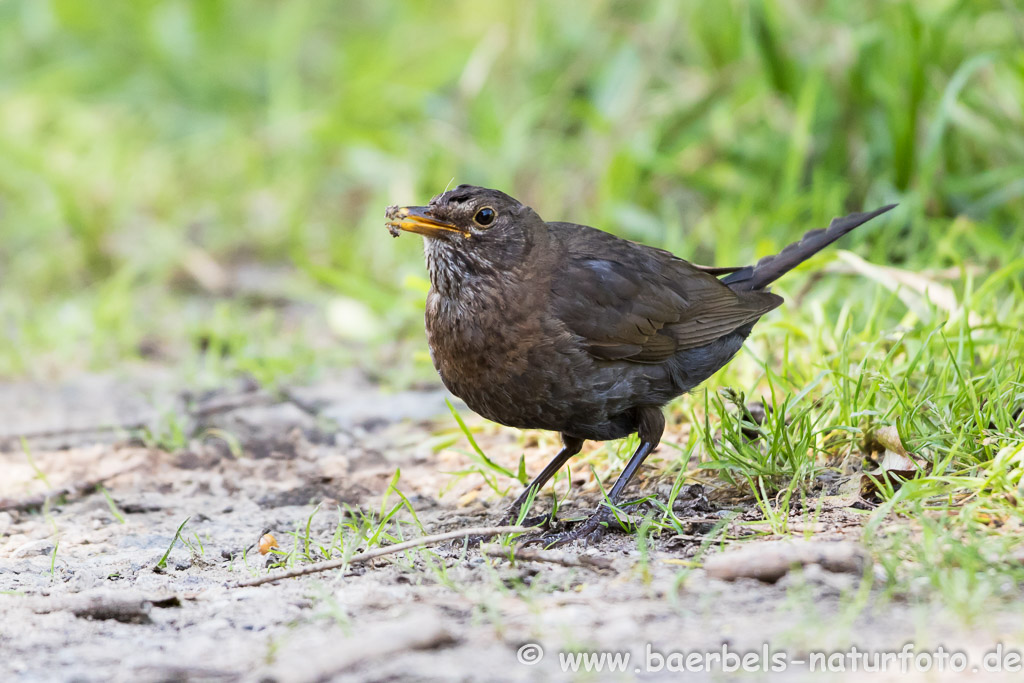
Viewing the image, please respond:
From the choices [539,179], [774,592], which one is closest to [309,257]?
[539,179]

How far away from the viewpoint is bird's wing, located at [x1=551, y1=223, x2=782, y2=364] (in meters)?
3.68

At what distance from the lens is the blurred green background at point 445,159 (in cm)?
578

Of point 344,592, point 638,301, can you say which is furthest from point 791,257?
point 344,592

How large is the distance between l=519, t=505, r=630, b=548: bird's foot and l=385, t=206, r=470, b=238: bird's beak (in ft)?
3.57

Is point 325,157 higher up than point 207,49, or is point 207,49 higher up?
point 207,49

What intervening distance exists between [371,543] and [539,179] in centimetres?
427

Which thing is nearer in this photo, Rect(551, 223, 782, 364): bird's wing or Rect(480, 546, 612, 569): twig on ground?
Rect(480, 546, 612, 569): twig on ground

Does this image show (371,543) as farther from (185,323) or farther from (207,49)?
(207,49)

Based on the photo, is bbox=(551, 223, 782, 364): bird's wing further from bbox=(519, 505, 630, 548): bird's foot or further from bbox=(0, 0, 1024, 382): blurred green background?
bbox=(0, 0, 1024, 382): blurred green background

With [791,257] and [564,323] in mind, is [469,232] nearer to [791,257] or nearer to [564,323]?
[564,323]

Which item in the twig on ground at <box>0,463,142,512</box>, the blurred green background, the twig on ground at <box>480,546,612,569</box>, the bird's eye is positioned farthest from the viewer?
the blurred green background

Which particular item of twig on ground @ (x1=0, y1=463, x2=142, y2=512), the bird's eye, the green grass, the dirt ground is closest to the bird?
the bird's eye

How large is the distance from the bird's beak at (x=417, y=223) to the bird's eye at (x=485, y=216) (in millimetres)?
67

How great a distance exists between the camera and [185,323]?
20.8ft
